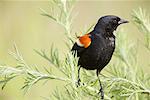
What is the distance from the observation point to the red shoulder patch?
5.31 ft

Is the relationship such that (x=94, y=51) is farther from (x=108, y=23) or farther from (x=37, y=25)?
(x=37, y=25)

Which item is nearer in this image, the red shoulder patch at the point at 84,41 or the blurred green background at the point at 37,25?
the red shoulder patch at the point at 84,41

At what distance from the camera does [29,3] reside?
4840 millimetres

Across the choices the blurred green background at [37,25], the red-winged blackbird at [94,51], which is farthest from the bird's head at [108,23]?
the blurred green background at [37,25]

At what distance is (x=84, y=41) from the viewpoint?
168 centimetres

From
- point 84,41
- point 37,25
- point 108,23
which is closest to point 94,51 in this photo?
→ point 84,41

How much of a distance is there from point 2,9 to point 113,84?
3.31 m

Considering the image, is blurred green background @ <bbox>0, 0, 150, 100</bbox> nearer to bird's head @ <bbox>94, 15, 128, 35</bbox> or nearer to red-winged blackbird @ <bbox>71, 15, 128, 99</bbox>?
bird's head @ <bbox>94, 15, 128, 35</bbox>

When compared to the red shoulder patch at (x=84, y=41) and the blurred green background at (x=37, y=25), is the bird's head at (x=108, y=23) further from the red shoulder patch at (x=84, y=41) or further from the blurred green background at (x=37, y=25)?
the blurred green background at (x=37, y=25)

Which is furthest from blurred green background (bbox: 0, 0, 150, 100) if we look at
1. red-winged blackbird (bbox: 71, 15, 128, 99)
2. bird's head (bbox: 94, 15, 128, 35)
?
red-winged blackbird (bbox: 71, 15, 128, 99)

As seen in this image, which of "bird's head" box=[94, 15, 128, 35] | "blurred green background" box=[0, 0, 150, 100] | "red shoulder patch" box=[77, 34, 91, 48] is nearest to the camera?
"red shoulder patch" box=[77, 34, 91, 48]

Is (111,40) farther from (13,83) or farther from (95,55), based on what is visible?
(13,83)

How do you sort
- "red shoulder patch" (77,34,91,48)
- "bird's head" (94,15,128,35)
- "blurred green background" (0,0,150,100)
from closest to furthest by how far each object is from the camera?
1. "red shoulder patch" (77,34,91,48)
2. "bird's head" (94,15,128,35)
3. "blurred green background" (0,0,150,100)

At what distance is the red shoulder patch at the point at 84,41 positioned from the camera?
5.31 ft
